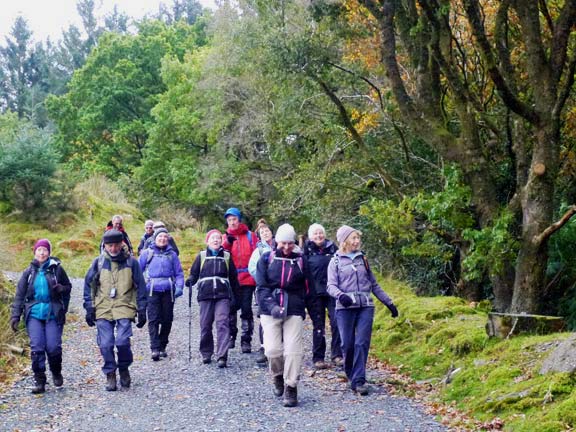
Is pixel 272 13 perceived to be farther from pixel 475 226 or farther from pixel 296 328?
pixel 296 328

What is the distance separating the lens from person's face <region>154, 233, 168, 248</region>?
9.91 metres

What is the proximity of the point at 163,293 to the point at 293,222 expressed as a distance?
19243 mm

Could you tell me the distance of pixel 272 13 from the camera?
17344mm

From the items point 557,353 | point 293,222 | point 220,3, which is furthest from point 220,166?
point 557,353

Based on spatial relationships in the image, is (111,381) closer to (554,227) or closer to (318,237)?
(318,237)

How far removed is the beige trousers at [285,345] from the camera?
296 inches

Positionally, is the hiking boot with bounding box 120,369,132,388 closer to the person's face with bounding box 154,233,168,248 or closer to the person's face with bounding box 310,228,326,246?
the person's face with bounding box 154,233,168,248

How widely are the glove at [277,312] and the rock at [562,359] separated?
108 inches

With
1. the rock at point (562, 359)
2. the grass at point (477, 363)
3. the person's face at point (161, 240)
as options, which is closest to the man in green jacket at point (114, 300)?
the person's face at point (161, 240)

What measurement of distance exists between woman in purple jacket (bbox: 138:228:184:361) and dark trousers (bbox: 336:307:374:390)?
2.81 meters

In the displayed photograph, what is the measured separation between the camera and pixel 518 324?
27.2 ft

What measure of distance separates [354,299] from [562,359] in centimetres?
231

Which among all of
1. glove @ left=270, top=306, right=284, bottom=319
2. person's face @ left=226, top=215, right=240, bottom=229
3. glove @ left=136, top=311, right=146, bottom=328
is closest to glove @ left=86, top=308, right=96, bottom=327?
glove @ left=136, top=311, right=146, bottom=328

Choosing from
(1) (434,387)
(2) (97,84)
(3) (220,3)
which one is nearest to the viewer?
(1) (434,387)
